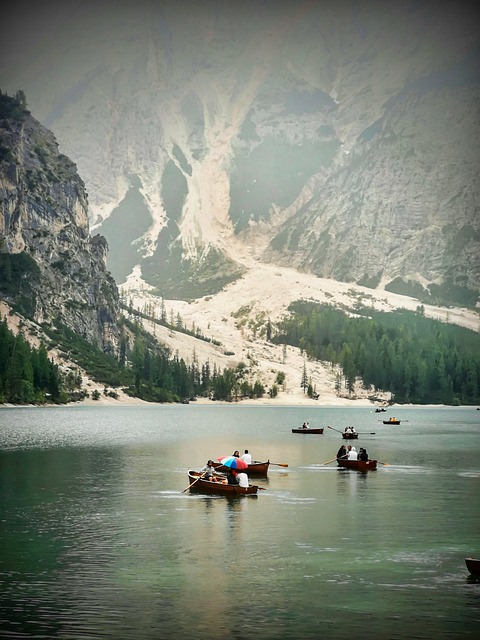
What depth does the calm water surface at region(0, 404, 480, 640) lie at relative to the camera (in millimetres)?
44625

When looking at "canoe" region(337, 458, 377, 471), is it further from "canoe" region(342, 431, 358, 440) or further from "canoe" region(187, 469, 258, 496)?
"canoe" region(342, 431, 358, 440)

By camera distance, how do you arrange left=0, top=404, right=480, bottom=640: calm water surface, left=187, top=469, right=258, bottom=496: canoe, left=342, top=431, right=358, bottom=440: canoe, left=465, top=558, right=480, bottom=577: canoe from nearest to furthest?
left=0, top=404, right=480, bottom=640: calm water surface
left=465, top=558, right=480, bottom=577: canoe
left=187, top=469, right=258, bottom=496: canoe
left=342, top=431, right=358, bottom=440: canoe

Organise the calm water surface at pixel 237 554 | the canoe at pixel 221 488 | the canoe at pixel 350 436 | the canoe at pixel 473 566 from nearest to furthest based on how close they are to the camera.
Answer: the calm water surface at pixel 237 554 < the canoe at pixel 473 566 < the canoe at pixel 221 488 < the canoe at pixel 350 436

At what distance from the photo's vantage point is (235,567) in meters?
56.8

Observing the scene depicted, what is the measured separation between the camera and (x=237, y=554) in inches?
2391

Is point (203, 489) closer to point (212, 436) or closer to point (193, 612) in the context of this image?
point (193, 612)

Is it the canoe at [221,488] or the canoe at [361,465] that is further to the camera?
the canoe at [361,465]

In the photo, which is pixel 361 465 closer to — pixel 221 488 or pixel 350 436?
pixel 221 488

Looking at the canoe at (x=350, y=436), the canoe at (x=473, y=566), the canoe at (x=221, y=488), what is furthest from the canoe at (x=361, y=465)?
the canoe at (x=473, y=566)

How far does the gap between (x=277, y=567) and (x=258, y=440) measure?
114 m

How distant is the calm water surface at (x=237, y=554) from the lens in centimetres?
4462

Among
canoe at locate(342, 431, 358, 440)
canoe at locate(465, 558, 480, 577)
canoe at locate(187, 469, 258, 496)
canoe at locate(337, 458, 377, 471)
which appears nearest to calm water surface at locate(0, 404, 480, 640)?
canoe at locate(465, 558, 480, 577)

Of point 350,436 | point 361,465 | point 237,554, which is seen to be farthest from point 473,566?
point 350,436

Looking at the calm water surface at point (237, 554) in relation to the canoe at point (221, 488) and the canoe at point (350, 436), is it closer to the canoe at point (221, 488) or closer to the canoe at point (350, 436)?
the canoe at point (221, 488)
